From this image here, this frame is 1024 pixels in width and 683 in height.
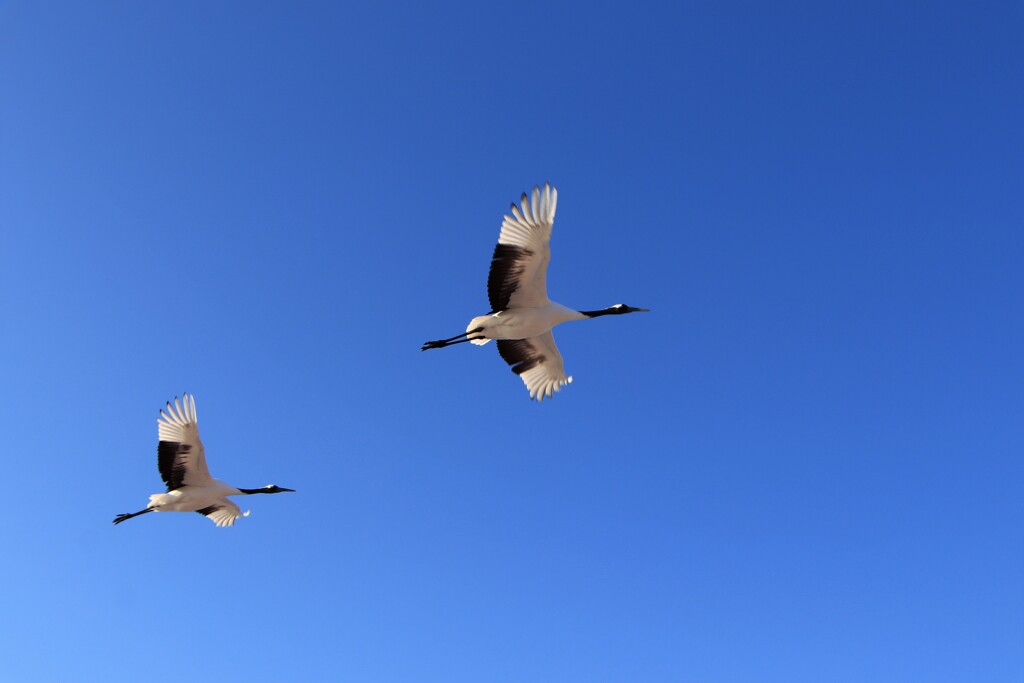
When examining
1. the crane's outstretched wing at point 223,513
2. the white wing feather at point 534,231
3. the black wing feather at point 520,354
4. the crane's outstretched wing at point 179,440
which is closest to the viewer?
the white wing feather at point 534,231

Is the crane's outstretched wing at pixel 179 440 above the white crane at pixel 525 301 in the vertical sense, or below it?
below

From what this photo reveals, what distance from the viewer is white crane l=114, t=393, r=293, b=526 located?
25594 millimetres

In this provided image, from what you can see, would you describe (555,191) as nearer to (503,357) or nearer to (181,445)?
(503,357)

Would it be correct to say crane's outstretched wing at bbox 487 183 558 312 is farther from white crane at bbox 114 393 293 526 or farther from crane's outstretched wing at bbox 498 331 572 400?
white crane at bbox 114 393 293 526

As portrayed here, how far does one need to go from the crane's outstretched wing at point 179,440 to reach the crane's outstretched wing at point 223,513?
8.56 feet

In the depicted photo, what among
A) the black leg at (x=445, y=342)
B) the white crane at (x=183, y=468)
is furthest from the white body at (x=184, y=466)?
the black leg at (x=445, y=342)

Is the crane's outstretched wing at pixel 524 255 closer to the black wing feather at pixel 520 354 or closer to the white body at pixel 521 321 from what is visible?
the white body at pixel 521 321

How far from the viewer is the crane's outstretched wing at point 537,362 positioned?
76.9ft

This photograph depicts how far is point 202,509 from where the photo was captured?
2786cm

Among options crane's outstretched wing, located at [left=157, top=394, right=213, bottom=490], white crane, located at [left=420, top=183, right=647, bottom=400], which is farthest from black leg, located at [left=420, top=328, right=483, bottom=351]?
crane's outstretched wing, located at [left=157, top=394, right=213, bottom=490]

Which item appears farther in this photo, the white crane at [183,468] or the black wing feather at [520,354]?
the white crane at [183,468]

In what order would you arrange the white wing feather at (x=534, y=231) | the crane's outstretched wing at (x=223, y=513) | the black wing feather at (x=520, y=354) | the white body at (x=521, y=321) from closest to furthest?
1. the white wing feather at (x=534, y=231)
2. the white body at (x=521, y=321)
3. the black wing feather at (x=520, y=354)
4. the crane's outstretched wing at (x=223, y=513)

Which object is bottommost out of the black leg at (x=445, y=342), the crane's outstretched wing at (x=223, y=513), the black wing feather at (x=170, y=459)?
the crane's outstretched wing at (x=223, y=513)

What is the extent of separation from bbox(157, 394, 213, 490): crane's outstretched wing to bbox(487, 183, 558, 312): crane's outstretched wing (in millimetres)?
9915
